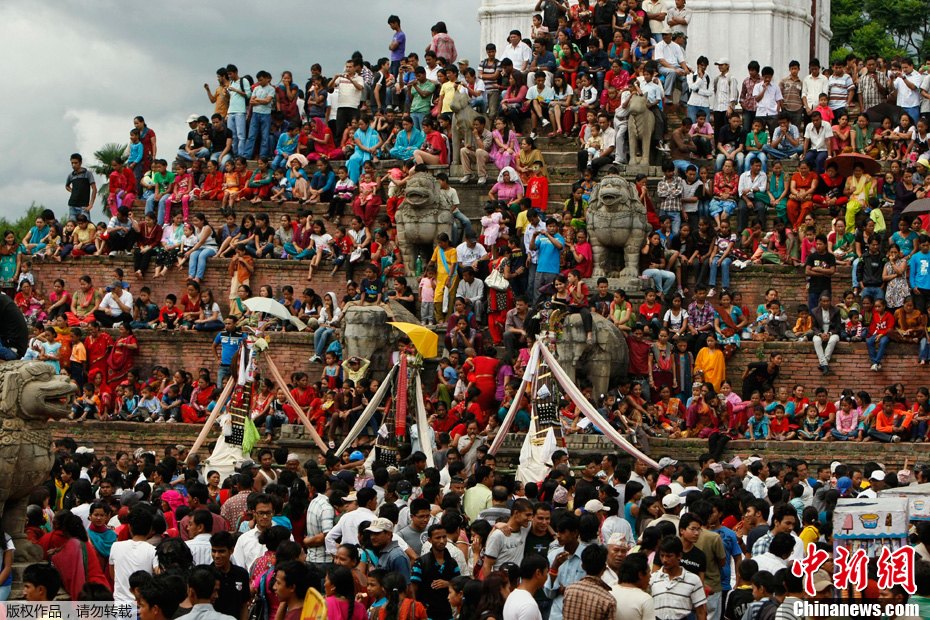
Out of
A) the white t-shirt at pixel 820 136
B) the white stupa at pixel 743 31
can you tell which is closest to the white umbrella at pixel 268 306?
the white t-shirt at pixel 820 136

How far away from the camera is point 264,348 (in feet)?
86.8

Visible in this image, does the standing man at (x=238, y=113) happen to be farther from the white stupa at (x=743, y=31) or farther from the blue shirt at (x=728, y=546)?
the blue shirt at (x=728, y=546)

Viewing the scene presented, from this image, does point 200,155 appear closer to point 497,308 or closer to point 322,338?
point 322,338

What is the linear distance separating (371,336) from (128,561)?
504 inches

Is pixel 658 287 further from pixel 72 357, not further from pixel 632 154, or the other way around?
pixel 72 357

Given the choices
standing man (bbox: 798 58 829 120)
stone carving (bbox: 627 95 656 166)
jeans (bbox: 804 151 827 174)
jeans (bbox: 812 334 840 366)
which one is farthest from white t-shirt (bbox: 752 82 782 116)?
jeans (bbox: 812 334 840 366)

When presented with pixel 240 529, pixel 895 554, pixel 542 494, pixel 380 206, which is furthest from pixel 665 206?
pixel 895 554

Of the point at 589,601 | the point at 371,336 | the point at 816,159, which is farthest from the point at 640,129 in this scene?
the point at 589,601

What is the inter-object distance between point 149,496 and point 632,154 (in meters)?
13.9

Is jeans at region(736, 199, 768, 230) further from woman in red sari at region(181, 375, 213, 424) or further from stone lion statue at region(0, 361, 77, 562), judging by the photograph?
stone lion statue at region(0, 361, 77, 562)

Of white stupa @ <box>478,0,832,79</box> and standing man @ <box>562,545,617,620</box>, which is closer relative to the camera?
standing man @ <box>562,545,617,620</box>

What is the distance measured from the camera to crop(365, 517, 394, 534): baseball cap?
14.8m

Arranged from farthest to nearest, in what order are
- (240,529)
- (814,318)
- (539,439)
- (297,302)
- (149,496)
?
(297,302) < (814,318) < (539,439) < (149,496) < (240,529)

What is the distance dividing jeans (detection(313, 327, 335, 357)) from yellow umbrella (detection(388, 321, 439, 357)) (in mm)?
2193
